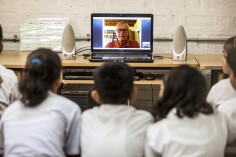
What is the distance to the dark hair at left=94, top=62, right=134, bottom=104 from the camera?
1.85 m

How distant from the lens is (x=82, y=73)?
3352 millimetres

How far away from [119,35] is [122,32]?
4 cm

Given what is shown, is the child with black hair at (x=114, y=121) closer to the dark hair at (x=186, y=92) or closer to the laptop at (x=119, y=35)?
the dark hair at (x=186, y=92)

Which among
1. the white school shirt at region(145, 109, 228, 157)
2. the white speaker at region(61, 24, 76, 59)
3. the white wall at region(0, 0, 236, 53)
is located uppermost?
the white wall at region(0, 0, 236, 53)

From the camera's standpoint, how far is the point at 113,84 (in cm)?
185

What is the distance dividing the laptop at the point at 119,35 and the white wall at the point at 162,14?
433 millimetres

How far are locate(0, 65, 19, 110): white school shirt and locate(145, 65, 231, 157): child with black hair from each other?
1016 mm

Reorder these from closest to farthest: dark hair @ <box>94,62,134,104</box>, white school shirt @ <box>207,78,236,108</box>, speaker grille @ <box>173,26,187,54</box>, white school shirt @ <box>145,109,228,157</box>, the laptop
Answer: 1. white school shirt @ <box>145,109,228,157</box>
2. dark hair @ <box>94,62,134,104</box>
3. white school shirt @ <box>207,78,236,108</box>
4. speaker grille @ <box>173,26,187,54</box>
5. the laptop

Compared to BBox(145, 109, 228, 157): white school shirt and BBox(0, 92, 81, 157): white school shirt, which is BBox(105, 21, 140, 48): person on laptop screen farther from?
BBox(145, 109, 228, 157): white school shirt

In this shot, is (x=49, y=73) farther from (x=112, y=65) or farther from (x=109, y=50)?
(x=109, y=50)

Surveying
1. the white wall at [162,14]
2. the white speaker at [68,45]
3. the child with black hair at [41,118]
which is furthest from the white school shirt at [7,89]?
the white wall at [162,14]

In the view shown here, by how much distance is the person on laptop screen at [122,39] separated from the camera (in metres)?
3.43

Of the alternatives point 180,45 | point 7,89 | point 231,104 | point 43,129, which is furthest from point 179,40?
point 43,129

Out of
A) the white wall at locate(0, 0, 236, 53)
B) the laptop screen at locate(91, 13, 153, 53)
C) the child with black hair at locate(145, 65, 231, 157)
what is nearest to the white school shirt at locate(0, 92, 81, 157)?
the child with black hair at locate(145, 65, 231, 157)
